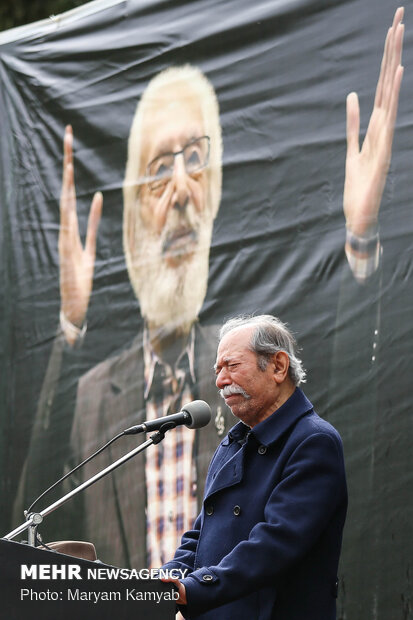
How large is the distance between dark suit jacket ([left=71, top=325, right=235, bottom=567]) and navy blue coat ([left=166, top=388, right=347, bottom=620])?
67.9 inches

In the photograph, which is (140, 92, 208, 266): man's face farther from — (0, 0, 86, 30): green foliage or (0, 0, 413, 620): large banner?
(0, 0, 86, 30): green foliage

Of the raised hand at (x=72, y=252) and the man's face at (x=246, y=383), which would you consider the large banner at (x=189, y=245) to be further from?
the man's face at (x=246, y=383)

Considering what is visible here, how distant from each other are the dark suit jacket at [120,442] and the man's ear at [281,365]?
5.61ft

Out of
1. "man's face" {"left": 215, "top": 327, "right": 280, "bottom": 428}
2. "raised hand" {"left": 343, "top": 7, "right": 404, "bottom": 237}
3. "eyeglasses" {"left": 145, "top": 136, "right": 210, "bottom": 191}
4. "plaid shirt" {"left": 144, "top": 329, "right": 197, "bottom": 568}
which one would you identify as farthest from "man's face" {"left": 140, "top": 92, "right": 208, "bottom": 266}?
"man's face" {"left": 215, "top": 327, "right": 280, "bottom": 428}

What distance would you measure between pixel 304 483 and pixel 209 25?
2.89 metres

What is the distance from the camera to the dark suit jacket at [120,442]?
4.69 meters

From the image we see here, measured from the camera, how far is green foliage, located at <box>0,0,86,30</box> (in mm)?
8867

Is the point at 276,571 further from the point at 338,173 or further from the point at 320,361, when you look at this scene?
the point at 338,173

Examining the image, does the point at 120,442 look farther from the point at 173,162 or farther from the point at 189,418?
the point at 189,418

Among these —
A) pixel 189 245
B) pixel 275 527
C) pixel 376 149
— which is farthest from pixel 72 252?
pixel 275 527

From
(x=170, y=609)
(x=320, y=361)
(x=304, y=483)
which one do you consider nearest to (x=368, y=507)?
(x=320, y=361)

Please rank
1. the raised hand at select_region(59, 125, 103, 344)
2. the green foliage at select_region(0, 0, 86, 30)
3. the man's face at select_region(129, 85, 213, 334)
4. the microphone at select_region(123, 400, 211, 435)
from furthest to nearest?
the green foliage at select_region(0, 0, 86, 30) → the raised hand at select_region(59, 125, 103, 344) → the man's face at select_region(129, 85, 213, 334) → the microphone at select_region(123, 400, 211, 435)

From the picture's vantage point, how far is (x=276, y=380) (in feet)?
9.45

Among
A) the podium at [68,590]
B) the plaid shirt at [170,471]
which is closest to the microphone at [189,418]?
the podium at [68,590]
